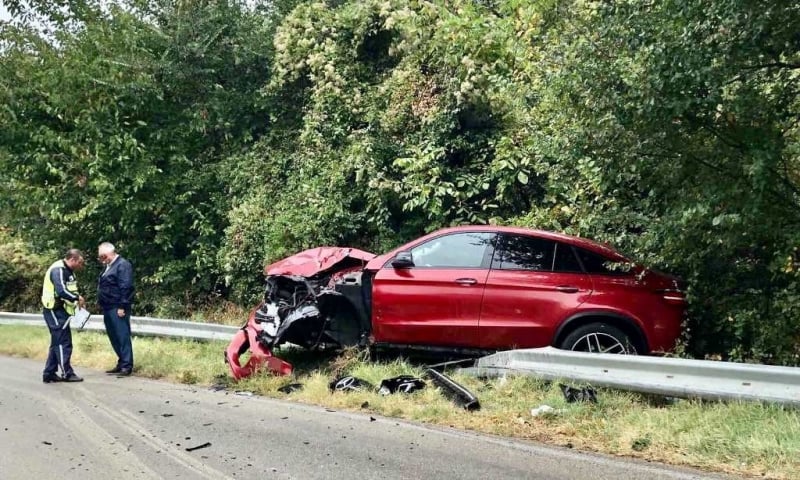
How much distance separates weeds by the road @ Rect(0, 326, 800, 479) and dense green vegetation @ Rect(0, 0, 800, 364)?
5.07ft

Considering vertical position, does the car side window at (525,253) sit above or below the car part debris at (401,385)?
above

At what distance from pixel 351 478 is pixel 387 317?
2.95 m

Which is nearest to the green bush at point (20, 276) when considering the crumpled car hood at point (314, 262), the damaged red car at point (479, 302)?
the crumpled car hood at point (314, 262)

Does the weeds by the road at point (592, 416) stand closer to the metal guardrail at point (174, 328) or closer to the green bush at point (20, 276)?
the metal guardrail at point (174, 328)

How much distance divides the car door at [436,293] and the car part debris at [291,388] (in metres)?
1.01

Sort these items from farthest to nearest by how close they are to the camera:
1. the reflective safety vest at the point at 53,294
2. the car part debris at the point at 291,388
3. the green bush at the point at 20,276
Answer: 1. the green bush at the point at 20,276
2. the reflective safety vest at the point at 53,294
3. the car part debris at the point at 291,388

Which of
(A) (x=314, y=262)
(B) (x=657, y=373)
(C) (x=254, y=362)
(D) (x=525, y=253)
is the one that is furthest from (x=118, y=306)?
(B) (x=657, y=373)

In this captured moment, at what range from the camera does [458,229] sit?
7250 mm

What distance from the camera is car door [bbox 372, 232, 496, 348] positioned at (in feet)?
22.7

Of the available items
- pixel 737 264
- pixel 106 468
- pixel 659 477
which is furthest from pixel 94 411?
pixel 737 264

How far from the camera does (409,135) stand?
1017cm

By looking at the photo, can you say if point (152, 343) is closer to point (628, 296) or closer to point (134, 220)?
point (134, 220)

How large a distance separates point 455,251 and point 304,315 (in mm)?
1852

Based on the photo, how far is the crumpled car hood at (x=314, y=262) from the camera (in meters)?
7.95
